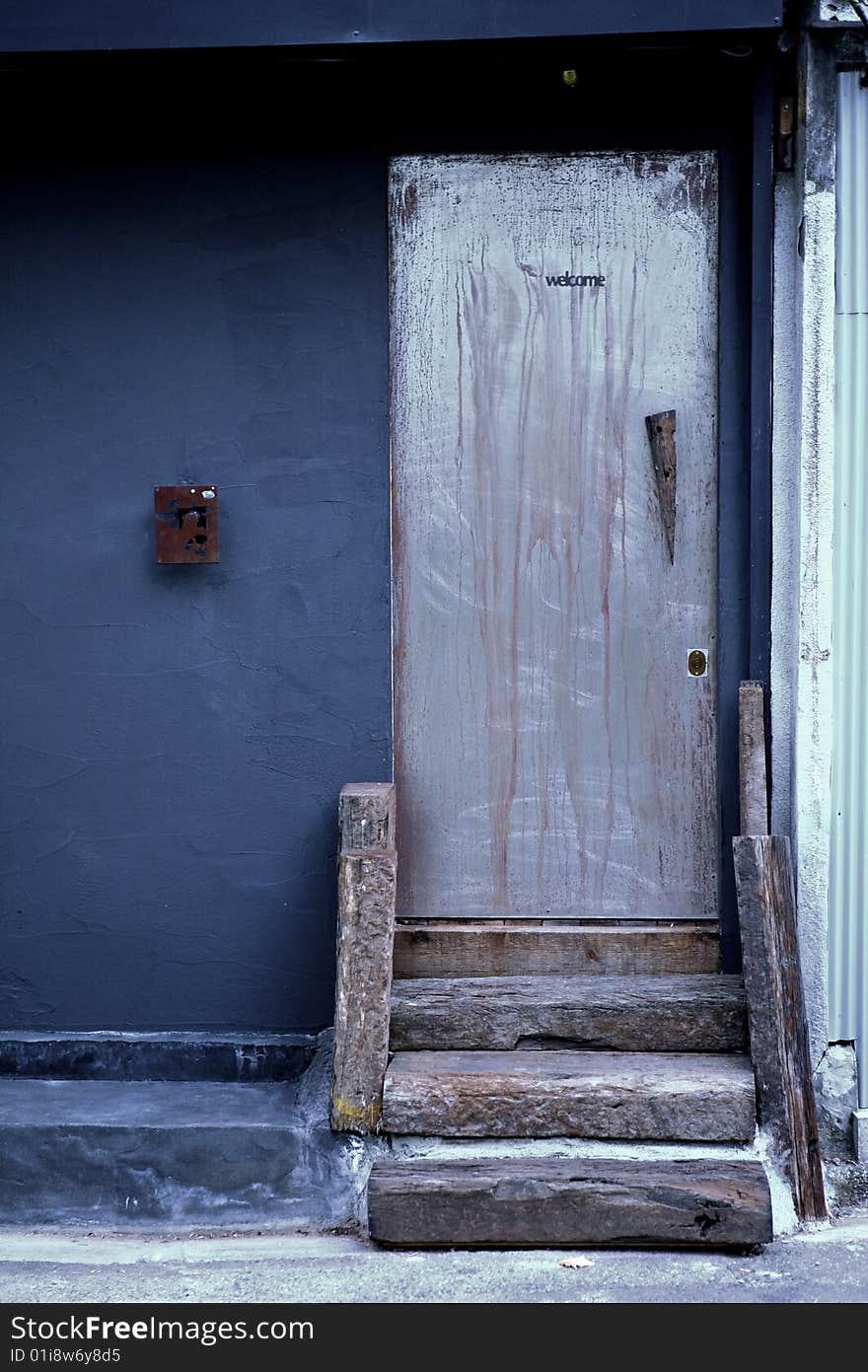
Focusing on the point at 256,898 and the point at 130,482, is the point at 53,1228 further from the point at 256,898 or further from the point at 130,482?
the point at 130,482

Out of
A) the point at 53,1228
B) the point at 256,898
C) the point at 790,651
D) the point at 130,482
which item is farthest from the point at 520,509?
the point at 53,1228

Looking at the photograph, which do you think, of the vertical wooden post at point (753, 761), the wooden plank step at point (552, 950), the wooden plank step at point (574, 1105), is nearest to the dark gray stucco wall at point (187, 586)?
the wooden plank step at point (552, 950)

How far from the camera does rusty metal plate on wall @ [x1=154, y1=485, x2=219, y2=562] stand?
429cm

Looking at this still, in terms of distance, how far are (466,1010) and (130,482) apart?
206 cm

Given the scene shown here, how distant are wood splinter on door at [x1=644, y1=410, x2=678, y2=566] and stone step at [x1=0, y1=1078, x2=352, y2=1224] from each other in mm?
2144

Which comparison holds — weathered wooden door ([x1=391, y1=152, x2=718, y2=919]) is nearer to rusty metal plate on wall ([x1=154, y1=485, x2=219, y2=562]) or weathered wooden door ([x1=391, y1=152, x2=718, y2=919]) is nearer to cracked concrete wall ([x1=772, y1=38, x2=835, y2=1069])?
cracked concrete wall ([x1=772, y1=38, x2=835, y2=1069])

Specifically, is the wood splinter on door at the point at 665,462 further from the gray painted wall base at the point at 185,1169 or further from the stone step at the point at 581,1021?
the gray painted wall base at the point at 185,1169

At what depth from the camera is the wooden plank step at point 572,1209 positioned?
3.49m

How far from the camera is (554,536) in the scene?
429 centimetres

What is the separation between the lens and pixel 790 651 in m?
4.07

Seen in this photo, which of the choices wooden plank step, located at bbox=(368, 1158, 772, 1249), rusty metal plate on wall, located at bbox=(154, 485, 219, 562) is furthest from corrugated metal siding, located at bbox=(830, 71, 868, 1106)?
rusty metal plate on wall, located at bbox=(154, 485, 219, 562)

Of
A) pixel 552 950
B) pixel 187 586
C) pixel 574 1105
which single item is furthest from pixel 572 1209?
pixel 187 586

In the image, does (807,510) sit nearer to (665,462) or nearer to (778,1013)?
(665,462)

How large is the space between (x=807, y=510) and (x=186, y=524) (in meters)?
2.00
